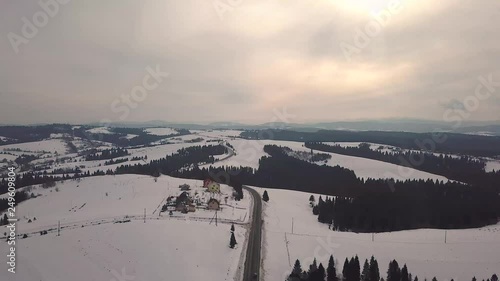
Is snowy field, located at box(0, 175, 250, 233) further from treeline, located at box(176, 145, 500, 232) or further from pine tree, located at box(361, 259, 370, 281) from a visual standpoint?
pine tree, located at box(361, 259, 370, 281)

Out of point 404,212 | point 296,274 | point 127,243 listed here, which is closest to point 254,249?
point 296,274

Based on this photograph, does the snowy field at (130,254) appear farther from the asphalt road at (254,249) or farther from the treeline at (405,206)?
the treeline at (405,206)

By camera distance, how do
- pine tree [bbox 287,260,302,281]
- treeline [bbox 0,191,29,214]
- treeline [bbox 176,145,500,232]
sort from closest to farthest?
pine tree [bbox 287,260,302,281] < treeline [bbox 176,145,500,232] < treeline [bbox 0,191,29,214]

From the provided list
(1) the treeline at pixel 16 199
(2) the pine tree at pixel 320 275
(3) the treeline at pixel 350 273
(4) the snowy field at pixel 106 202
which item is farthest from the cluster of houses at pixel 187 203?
(1) the treeline at pixel 16 199

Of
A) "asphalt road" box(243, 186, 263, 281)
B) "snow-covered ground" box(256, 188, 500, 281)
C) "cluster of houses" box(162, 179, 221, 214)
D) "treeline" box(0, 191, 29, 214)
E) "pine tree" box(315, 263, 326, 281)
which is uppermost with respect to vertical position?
"cluster of houses" box(162, 179, 221, 214)

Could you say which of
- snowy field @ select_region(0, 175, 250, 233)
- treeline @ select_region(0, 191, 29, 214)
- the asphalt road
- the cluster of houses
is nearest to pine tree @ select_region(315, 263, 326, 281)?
the asphalt road

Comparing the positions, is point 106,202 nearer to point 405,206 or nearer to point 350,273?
point 350,273

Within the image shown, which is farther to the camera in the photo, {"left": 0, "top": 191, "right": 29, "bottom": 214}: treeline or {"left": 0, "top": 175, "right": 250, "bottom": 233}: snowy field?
{"left": 0, "top": 191, "right": 29, "bottom": 214}: treeline
